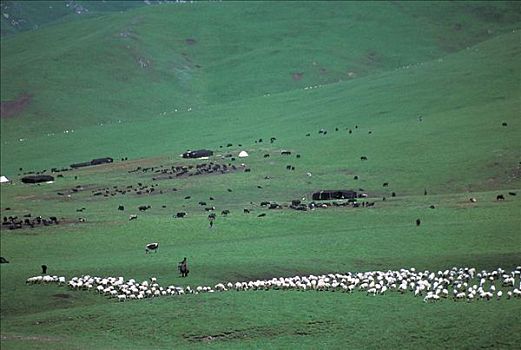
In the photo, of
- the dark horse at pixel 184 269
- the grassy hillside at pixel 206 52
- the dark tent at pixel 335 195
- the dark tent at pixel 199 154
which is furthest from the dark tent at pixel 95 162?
Answer: the dark horse at pixel 184 269

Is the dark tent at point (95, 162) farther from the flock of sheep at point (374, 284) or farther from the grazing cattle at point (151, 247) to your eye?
the flock of sheep at point (374, 284)

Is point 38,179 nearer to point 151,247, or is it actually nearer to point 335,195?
point 335,195

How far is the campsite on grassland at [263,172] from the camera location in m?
33.7

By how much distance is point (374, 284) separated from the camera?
3716cm

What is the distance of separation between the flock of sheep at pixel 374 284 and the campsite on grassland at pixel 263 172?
0.50 meters

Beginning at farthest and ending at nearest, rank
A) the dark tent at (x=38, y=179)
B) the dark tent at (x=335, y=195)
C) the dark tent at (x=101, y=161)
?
the dark tent at (x=101, y=161), the dark tent at (x=38, y=179), the dark tent at (x=335, y=195)

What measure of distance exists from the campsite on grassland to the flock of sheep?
50 cm

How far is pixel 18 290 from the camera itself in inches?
1577

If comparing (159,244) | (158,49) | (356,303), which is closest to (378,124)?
(159,244)

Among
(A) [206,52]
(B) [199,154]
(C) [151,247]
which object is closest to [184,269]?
(C) [151,247]

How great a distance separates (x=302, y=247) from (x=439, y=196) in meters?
15.6

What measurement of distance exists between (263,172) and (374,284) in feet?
124

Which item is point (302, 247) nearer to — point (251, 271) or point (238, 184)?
point (251, 271)

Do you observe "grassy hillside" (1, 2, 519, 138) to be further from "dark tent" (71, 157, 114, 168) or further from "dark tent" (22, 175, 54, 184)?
"dark tent" (22, 175, 54, 184)
